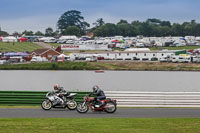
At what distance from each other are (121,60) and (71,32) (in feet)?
290

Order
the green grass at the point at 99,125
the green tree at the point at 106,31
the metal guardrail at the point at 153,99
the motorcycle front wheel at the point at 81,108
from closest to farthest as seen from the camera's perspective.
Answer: the green grass at the point at 99,125 < the motorcycle front wheel at the point at 81,108 < the metal guardrail at the point at 153,99 < the green tree at the point at 106,31

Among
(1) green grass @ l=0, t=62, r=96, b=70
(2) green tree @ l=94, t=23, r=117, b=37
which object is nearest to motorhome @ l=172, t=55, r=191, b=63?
(1) green grass @ l=0, t=62, r=96, b=70

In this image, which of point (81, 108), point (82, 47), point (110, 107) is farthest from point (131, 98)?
point (82, 47)

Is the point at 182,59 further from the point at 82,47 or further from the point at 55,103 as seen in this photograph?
the point at 55,103

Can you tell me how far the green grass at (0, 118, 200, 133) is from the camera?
1634 centimetres

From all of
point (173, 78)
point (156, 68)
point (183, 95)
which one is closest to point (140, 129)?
point (183, 95)

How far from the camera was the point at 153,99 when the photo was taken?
25109 mm

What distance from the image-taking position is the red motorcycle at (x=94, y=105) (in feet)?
70.9

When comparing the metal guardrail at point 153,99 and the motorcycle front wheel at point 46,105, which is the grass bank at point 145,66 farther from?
the motorcycle front wheel at point 46,105

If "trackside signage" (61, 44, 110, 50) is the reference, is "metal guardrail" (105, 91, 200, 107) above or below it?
below

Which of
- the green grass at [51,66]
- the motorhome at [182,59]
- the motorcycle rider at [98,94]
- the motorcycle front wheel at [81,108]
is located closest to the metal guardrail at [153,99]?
the motorcycle rider at [98,94]

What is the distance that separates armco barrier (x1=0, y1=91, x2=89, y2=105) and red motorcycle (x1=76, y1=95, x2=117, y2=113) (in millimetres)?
3845

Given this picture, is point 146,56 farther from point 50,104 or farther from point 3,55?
point 50,104

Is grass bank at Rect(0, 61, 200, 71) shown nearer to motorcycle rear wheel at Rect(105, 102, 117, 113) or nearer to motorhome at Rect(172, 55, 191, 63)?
motorhome at Rect(172, 55, 191, 63)
